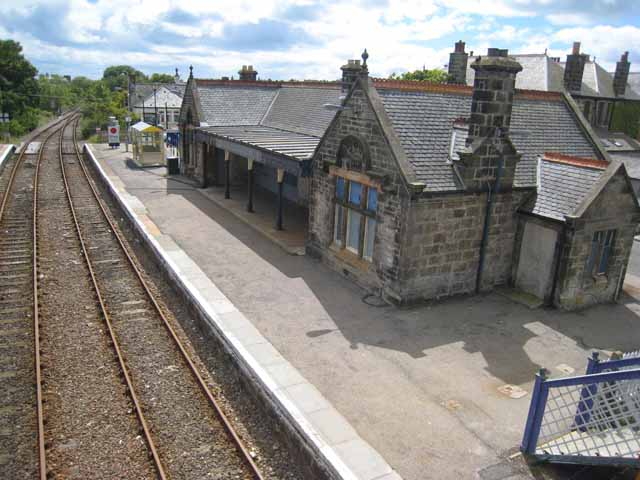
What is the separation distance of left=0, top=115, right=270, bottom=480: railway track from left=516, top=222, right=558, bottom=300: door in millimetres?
7899

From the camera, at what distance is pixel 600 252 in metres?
12.2

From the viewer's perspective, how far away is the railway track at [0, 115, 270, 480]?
7250 mm

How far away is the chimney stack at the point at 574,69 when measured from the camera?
3319cm

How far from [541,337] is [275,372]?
18.2ft

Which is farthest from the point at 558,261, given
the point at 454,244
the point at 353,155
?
the point at 353,155

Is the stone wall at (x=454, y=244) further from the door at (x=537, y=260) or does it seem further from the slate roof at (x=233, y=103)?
the slate roof at (x=233, y=103)

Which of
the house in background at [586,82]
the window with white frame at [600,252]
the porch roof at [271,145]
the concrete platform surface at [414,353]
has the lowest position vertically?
the concrete platform surface at [414,353]

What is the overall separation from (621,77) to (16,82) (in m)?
64.8

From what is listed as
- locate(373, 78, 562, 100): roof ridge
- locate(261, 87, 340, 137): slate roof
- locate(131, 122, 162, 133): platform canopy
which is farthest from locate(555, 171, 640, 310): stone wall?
locate(131, 122, 162, 133): platform canopy

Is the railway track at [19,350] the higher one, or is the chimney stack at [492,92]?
the chimney stack at [492,92]

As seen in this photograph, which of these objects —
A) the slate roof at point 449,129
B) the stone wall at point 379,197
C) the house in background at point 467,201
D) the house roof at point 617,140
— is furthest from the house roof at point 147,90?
the house in background at point 467,201

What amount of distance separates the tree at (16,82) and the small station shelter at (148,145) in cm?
3338

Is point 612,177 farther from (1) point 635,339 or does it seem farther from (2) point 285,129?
(2) point 285,129

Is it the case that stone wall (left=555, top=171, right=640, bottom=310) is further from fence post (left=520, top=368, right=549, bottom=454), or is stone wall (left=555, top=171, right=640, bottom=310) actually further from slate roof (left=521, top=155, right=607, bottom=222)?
fence post (left=520, top=368, right=549, bottom=454)
